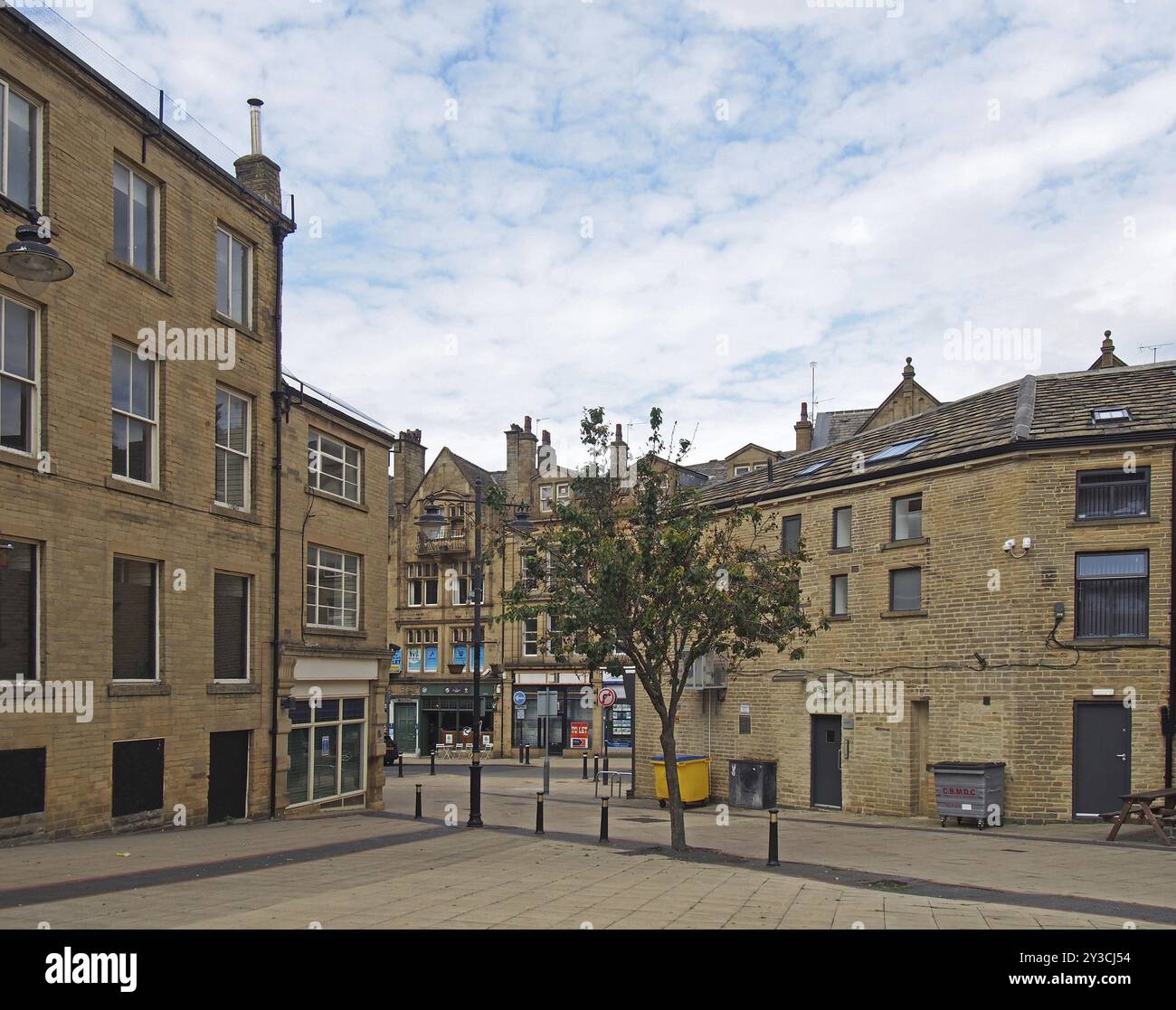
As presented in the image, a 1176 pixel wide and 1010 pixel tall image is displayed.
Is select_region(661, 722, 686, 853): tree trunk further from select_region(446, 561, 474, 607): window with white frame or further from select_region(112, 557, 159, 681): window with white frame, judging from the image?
select_region(446, 561, 474, 607): window with white frame

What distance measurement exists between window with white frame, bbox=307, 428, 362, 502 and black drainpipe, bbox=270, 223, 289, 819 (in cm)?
139

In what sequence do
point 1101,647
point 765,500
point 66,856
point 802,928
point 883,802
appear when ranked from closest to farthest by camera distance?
point 802,928, point 66,856, point 1101,647, point 883,802, point 765,500

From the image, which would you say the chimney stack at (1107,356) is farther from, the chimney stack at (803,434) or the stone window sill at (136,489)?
the stone window sill at (136,489)

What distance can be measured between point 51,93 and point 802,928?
15316 millimetres

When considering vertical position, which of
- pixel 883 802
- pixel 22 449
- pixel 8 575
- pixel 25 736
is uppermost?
pixel 22 449

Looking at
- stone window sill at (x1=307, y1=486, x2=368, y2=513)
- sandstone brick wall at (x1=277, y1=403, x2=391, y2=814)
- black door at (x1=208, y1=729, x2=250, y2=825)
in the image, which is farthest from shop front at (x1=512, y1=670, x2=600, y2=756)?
black door at (x1=208, y1=729, x2=250, y2=825)

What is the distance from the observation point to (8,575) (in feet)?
51.3

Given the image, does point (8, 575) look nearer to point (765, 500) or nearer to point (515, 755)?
point (765, 500)

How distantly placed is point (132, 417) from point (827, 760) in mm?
17273

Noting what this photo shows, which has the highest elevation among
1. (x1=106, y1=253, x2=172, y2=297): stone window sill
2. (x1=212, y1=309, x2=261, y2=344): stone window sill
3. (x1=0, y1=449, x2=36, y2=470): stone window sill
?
(x1=106, y1=253, x2=172, y2=297): stone window sill

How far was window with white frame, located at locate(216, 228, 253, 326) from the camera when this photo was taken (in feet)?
70.7

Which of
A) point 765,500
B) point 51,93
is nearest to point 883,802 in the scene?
point 765,500

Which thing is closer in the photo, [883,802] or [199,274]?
[199,274]

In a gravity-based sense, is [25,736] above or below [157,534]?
below
